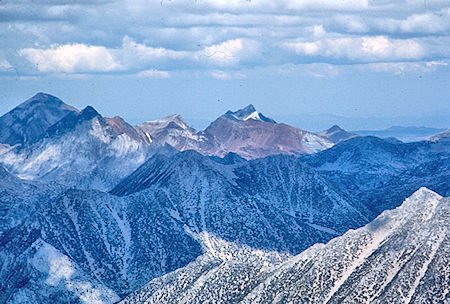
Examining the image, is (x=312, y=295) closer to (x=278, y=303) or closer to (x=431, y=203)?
(x=278, y=303)

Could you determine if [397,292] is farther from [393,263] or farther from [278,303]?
[278,303]

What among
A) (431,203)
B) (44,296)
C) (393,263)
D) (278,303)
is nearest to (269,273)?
(278,303)

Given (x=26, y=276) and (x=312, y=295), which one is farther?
(x=26, y=276)

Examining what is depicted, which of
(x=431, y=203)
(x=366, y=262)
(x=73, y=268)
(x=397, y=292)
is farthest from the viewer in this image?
(x=73, y=268)

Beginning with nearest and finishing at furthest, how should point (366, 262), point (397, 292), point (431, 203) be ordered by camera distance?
point (397, 292) → point (366, 262) → point (431, 203)

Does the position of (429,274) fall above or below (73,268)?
above

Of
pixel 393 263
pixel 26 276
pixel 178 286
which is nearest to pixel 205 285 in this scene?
pixel 178 286
